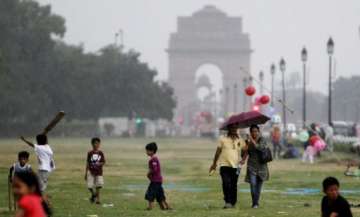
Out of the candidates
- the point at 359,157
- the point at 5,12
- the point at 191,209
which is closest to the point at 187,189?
the point at 191,209

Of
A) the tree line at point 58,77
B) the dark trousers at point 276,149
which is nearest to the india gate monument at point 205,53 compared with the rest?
the tree line at point 58,77

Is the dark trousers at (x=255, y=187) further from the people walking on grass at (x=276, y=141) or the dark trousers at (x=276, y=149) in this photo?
the dark trousers at (x=276, y=149)

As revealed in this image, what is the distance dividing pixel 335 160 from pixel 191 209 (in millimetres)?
22027

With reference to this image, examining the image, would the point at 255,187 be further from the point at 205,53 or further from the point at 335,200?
the point at 205,53

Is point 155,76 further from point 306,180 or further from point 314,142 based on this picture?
point 306,180

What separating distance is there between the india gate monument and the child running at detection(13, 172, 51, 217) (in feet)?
533

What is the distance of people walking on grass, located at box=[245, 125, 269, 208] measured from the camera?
18.7 meters

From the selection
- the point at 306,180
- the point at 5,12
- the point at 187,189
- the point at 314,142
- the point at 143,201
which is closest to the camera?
the point at 143,201

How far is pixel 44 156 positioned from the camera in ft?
57.3

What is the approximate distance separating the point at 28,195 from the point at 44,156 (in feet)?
27.6

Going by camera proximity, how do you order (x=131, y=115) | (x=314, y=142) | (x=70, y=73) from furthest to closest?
1. (x=131, y=115)
2. (x=70, y=73)
3. (x=314, y=142)

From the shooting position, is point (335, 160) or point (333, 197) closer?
point (333, 197)

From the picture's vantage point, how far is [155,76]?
383 ft

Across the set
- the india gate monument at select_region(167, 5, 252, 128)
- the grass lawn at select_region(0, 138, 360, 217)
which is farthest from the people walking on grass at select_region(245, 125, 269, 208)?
the india gate monument at select_region(167, 5, 252, 128)
